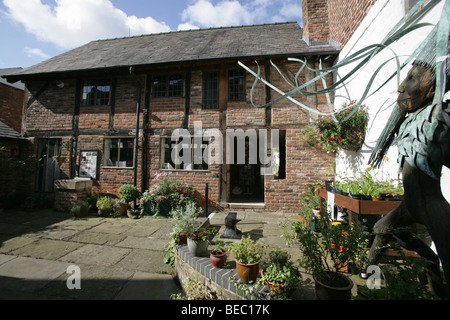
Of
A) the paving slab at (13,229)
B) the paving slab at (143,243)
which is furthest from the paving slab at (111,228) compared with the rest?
the paving slab at (13,229)

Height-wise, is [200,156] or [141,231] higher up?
[200,156]

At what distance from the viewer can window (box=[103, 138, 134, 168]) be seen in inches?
295

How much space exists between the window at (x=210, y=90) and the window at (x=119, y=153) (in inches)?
129

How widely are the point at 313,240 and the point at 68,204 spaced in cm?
799

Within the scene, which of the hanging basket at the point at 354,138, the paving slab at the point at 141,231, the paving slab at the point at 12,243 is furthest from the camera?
the paving slab at the point at 141,231

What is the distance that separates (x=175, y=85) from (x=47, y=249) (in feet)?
19.9

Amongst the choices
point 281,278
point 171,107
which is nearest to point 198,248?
point 281,278

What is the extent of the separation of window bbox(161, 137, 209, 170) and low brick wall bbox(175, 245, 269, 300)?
13.2 ft

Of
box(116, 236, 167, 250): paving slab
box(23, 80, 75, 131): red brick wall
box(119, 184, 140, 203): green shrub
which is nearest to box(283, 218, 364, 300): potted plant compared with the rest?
box(116, 236, 167, 250): paving slab

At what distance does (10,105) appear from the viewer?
11617 millimetres

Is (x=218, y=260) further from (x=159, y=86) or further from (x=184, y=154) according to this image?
(x=159, y=86)

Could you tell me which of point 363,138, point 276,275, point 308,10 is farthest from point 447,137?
point 308,10

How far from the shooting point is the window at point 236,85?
6980 millimetres

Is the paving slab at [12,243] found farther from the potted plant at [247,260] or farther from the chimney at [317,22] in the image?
the chimney at [317,22]
